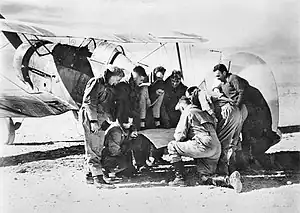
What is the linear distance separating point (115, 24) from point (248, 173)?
1.06 metres

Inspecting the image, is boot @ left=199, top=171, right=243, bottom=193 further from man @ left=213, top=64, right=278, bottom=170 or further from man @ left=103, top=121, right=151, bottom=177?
man @ left=103, top=121, right=151, bottom=177

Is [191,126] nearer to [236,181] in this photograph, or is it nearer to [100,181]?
[236,181]

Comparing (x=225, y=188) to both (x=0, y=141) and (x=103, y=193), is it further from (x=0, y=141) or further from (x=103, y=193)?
(x=0, y=141)

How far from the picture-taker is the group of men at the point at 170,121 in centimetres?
321

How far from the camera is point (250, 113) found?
3.30 meters

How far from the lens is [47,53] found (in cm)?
320

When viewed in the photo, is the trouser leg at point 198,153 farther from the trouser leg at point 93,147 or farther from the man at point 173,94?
the trouser leg at point 93,147

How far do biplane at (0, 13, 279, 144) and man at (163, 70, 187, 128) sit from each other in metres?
0.20

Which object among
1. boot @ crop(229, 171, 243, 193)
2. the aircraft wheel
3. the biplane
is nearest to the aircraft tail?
the biplane

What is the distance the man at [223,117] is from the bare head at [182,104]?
3 cm

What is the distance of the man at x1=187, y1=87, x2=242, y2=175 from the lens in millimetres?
3268

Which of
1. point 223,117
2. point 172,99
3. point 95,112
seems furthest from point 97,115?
point 223,117

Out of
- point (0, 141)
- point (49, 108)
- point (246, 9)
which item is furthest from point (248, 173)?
point (0, 141)

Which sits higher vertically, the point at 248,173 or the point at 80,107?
the point at 80,107
